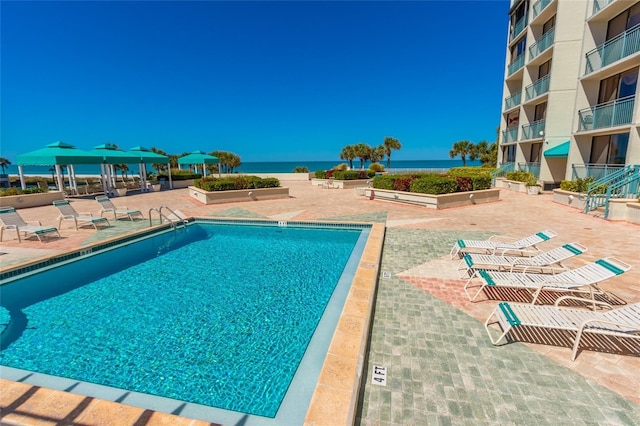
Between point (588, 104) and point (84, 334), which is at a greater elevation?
point (588, 104)

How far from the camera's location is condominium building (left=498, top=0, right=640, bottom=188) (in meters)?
13.3

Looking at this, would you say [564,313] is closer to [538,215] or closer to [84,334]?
[84,334]

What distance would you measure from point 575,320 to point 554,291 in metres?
1.83

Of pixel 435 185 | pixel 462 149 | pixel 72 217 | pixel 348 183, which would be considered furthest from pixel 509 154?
pixel 72 217

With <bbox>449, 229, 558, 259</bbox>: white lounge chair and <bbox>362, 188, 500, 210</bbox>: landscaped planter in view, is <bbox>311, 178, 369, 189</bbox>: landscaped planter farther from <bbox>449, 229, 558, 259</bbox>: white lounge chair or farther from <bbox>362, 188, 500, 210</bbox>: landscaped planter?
<bbox>449, 229, 558, 259</bbox>: white lounge chair

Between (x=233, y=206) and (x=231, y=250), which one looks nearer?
(x=231, y=250)

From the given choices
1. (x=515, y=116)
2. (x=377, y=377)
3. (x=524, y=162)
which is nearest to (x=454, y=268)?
(x=377, y=377)

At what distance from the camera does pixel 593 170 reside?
48.6 ft

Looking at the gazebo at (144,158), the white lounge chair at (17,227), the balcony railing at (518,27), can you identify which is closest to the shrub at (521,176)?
the balcony railing at (518,27)

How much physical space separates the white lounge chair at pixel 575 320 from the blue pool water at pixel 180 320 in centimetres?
257

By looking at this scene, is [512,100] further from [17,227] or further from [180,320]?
[17,227]

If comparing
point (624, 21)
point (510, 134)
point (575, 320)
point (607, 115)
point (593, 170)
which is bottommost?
point (575, 320)

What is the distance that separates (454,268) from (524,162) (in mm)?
20969

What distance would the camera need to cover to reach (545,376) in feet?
9.96
